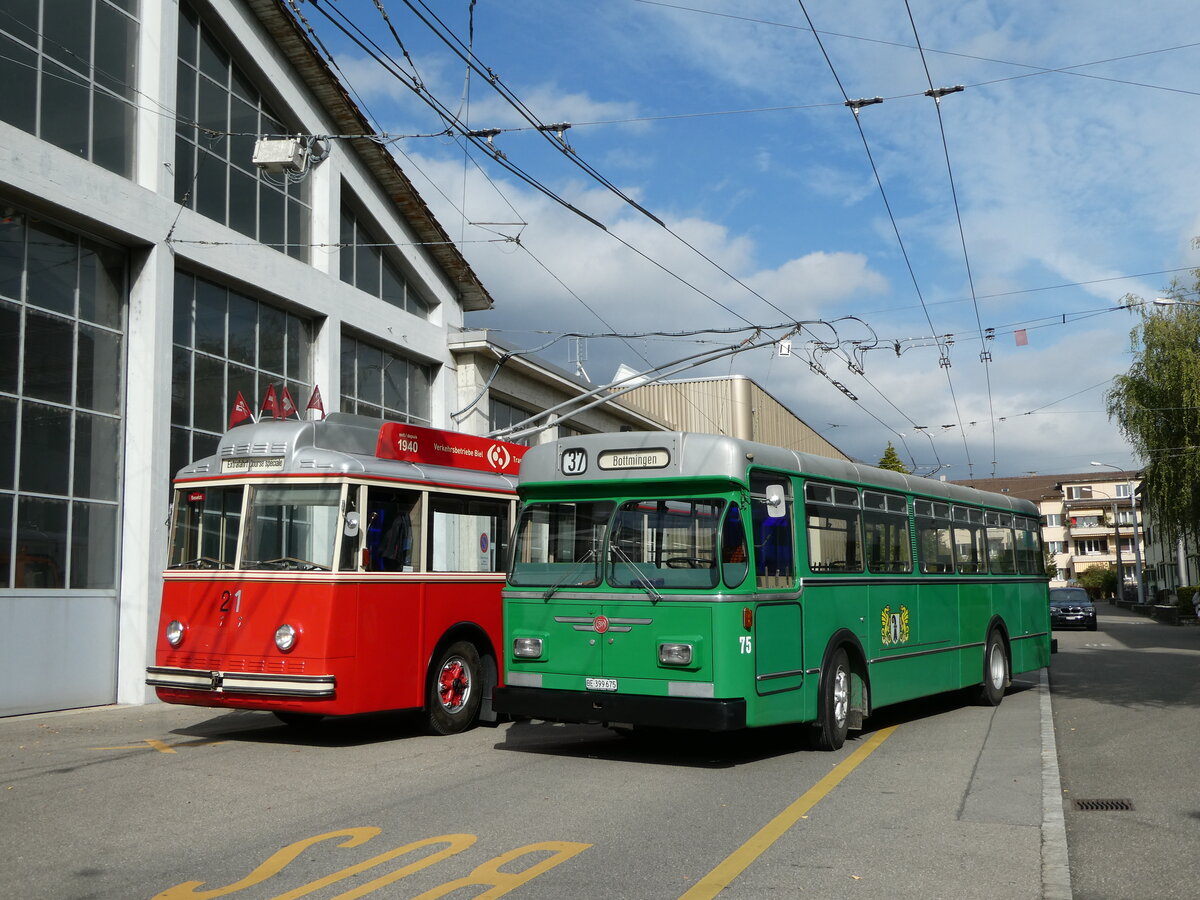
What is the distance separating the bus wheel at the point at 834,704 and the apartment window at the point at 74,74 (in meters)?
12.2

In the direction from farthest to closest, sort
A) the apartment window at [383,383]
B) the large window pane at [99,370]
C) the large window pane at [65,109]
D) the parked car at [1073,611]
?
the parked car at [1073,611], the apartment window at [383,383], the large window pane at [99,370], the large window pane at [65,109]

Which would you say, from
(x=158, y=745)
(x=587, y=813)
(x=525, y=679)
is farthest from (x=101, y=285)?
(x=587, y=813)

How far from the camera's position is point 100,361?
57.3 feet

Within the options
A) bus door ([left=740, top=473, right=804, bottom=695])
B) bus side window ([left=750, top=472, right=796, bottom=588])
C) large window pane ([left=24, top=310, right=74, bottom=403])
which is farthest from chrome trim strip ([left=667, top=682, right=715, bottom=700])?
large window pane ([left=24, top=310, right=74, bottom=403])

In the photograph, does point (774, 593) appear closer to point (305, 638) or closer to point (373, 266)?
point (305, 638)

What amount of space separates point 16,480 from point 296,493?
618 cm


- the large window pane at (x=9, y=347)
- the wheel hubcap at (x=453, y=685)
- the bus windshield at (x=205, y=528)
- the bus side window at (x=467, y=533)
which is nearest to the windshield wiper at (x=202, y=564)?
the bus windshield at (x=205, y=528)

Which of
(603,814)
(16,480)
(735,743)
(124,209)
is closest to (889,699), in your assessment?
(735,743)

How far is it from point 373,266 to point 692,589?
16.5 metres

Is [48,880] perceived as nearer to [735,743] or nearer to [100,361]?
[735,743]

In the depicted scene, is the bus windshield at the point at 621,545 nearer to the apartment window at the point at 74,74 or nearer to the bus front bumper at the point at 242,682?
the bus front bumper at the point at 242,682

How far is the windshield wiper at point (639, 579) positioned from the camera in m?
10.4

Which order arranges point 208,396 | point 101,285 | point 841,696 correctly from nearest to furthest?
1. point 841,696
2. point 101,285
3. point 208,396

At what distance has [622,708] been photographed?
1038 centimetres
